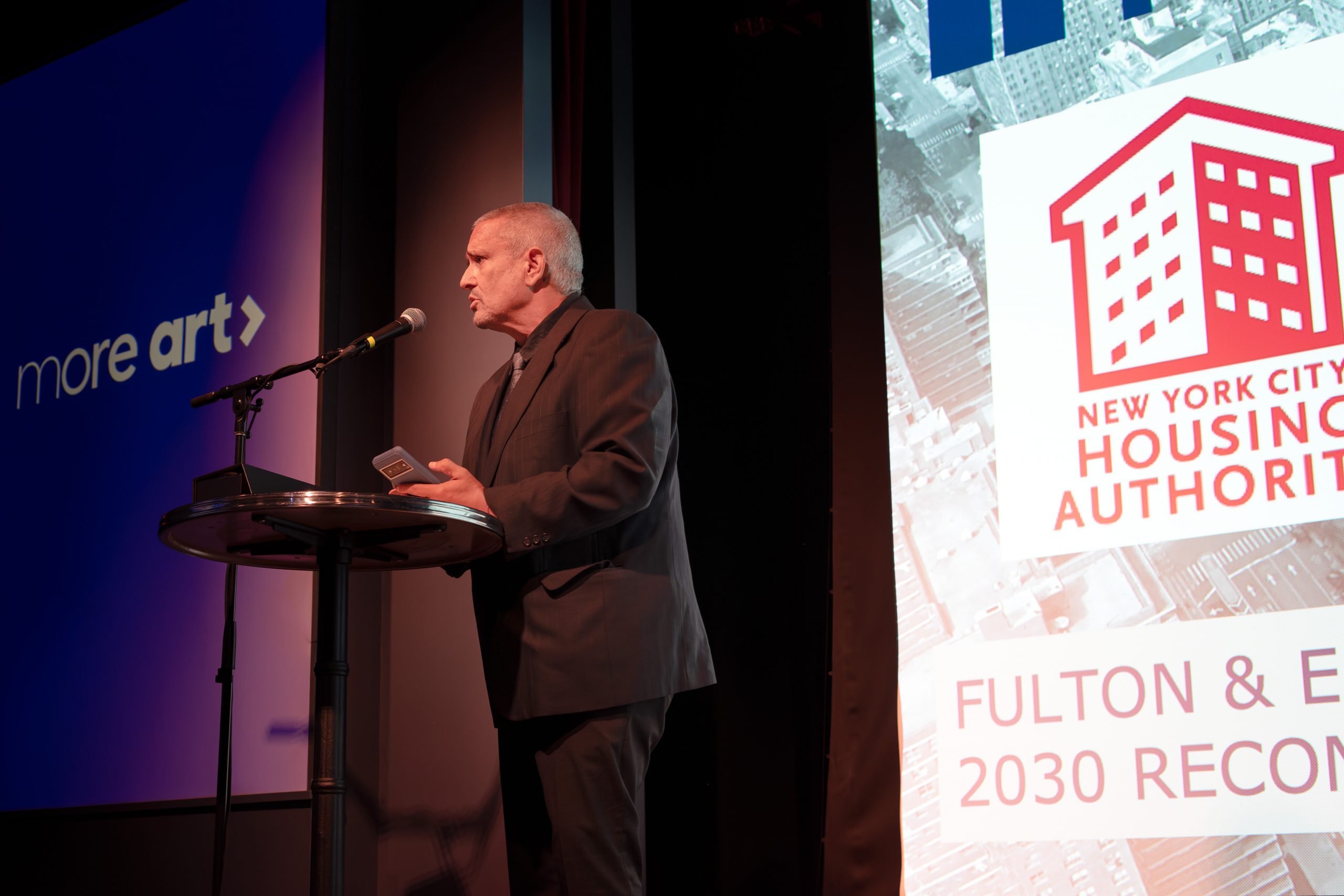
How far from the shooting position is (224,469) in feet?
7.01

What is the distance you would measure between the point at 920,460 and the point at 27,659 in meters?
2.59

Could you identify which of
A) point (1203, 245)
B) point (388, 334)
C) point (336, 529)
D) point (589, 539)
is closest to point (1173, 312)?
point (1203, 245)

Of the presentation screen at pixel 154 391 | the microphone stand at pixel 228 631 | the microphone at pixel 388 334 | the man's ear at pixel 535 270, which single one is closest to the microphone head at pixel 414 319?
the microphone at pixel 388 334

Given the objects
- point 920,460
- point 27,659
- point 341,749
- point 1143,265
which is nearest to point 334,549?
point 341,749

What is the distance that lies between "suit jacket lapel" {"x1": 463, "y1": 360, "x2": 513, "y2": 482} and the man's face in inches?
3.9

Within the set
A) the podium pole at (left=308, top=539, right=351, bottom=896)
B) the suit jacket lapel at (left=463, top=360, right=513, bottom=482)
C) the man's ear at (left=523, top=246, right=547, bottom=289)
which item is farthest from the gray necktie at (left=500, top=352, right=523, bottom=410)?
the podium pole at (left=308, top=539, right=351, bottom=896)

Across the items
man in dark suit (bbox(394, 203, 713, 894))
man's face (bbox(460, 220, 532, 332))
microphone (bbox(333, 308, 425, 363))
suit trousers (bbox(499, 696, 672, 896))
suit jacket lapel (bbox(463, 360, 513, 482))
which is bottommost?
suit trousers (bbox(499, 696, 672, 896))

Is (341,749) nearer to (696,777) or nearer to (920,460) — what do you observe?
(920,460)

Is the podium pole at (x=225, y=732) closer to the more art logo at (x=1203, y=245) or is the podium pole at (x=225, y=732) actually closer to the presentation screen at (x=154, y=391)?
the presentation screen at (x=154, y=391)

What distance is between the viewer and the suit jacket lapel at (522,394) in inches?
90.1

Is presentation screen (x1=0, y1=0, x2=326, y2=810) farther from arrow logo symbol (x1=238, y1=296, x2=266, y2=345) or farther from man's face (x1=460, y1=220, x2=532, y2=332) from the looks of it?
man's face (x1=460, y1=220, x2=532, y2=332)

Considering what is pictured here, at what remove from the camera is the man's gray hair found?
2514mm

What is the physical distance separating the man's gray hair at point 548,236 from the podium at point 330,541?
71 cm

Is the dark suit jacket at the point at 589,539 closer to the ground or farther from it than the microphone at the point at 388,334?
closer to the ground
